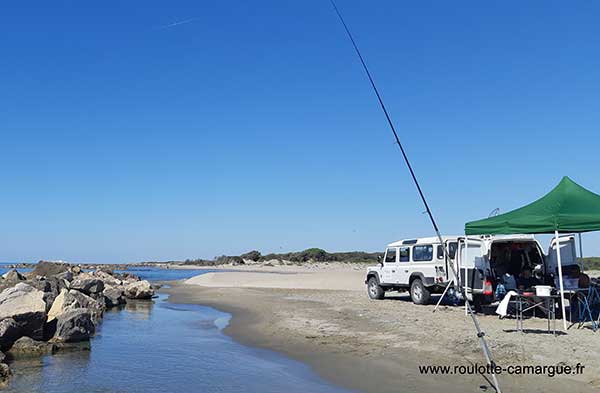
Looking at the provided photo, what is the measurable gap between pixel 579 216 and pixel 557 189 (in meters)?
1.53

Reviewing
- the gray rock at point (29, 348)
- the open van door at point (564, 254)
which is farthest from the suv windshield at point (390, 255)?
the gray rock at point (29, 348)

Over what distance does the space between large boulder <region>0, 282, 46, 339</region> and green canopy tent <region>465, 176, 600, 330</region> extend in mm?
12187

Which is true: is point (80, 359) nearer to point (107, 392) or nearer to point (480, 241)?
point (107, 392)

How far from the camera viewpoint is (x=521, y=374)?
335 inches

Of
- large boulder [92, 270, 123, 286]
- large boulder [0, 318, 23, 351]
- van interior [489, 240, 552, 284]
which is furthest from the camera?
large boulder [92, 270, 123, 286]

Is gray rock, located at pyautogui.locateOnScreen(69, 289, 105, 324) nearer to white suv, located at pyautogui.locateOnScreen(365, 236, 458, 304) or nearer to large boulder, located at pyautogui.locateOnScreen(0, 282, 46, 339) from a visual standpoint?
large boulder, located at pyautogui.locateOnScreen(0, 282, 46, 339)

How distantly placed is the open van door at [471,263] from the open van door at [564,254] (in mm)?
1896

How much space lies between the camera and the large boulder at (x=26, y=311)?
44.5 feet

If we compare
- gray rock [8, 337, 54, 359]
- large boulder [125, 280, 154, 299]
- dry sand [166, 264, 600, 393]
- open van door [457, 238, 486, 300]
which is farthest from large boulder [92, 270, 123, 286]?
open van door [457, 238, 486, 300]

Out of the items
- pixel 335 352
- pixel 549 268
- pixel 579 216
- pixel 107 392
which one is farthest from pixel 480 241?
pixel 107 392

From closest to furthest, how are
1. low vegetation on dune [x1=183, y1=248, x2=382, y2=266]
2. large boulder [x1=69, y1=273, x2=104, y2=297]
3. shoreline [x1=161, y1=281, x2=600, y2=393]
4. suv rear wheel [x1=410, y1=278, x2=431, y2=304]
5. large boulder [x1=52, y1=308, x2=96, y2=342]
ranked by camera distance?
1. shoreline [x1=161, y1=281, x2=600, y2=393]
2. large boulder [x1=52, y1=308, x2=96, y2=342]
3. suv rear wheel [x1=410, y1=278, x2=431, y2=304]
4. large boulder [x1=69, y1=273, x2=104, y2=297]
5. low vegetation on dune [x1=183, y1=248, x2=382, y2=266]

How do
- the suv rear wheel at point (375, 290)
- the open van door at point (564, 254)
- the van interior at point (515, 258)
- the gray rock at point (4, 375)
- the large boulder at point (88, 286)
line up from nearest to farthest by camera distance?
the gray rock at point (4, 375) < the open van door at point (564, 254) < the van interior at point (515, 258) < the suv rear wheel at point (375, 290) < the large boulder at point (88, 286)

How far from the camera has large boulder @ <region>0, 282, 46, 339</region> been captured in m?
13.6

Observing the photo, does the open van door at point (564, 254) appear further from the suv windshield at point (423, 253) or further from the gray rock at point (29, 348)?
the gray rock at point (29, 348)
